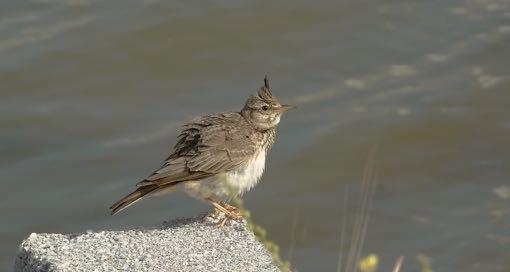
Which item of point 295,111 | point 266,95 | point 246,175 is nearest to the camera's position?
point 246,175

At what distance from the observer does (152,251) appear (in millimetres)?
7121

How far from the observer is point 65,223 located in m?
12.3

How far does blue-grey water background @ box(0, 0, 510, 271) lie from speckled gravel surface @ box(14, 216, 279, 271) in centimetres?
349

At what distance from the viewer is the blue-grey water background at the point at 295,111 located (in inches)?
482

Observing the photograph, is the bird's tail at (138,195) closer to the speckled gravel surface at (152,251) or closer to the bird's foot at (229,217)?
the speckled gravel surface at (152,251)

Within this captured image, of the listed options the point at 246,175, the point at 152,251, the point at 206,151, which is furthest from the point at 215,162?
the point at 152,251

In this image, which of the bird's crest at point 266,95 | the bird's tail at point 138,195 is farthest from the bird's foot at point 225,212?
the bird's crest at point 266,95

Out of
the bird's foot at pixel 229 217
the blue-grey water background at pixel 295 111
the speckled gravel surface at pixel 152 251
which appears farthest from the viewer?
the blue-grey water background at pixel 295 111

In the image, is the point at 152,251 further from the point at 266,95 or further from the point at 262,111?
the point at 266,95

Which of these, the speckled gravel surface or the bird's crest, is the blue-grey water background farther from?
the speckled gravel surface

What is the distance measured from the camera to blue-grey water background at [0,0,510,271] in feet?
40.2

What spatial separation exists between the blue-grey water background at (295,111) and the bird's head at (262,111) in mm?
2263

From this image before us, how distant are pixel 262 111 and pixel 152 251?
2.03 metres

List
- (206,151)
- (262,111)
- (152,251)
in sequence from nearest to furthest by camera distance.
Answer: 1. (152,251)
2. (206,151)
3. (262,111)
